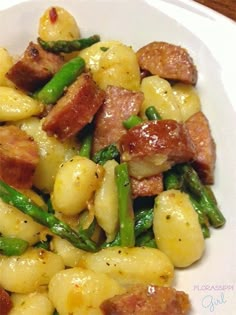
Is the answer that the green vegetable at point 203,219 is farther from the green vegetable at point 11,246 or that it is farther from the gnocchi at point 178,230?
the green vegetable at point 11,246

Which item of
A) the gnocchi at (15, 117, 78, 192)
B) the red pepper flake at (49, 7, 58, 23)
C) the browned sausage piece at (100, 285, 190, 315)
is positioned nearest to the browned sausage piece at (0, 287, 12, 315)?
the browned sausage piece at (100, 285, 190, 315)

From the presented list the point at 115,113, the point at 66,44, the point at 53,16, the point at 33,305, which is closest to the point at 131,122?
the point at 115,113

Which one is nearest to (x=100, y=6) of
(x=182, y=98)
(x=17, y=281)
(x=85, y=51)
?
(x=85, y=51)

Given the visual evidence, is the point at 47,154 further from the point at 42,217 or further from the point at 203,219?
the point at 203,219

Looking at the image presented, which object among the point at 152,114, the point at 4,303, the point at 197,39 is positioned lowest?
the point at 4,303

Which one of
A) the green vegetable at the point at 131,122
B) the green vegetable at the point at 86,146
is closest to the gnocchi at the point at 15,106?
the green vegetable at the point at 86,146

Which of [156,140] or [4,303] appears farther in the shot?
[156,140]
